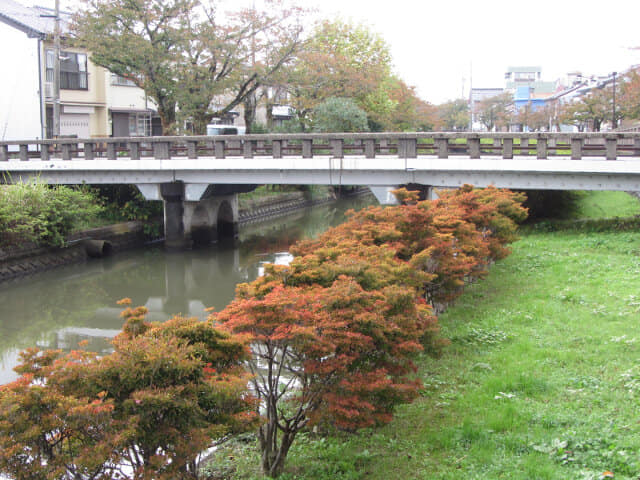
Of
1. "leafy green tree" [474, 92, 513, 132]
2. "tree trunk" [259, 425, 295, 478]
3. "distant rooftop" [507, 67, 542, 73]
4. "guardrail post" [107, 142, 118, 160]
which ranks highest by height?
"distant rooftop" [507, 67, 542, 73]

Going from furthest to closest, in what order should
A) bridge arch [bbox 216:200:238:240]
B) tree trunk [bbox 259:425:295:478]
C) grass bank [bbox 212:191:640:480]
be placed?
bridge arch [bbox 216:200:238:240] → tree trunk [bbox 259:425:295:478] → grass bank [bbox 212:191:640:480]

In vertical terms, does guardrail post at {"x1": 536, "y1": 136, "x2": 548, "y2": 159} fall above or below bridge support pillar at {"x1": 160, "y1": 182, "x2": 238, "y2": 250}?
above

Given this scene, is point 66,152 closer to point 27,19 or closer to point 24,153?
point 24,153

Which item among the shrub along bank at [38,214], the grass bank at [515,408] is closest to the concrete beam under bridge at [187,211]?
the shrub along bank at [38,214]

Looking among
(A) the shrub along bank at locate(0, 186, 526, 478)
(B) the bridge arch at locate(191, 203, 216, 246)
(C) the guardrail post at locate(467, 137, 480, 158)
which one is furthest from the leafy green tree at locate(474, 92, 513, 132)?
(A) the shrub along bank at locate(0, 186, 526, 478)

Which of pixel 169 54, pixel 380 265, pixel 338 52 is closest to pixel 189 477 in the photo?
pixel 380 265

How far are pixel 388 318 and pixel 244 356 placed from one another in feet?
5.99

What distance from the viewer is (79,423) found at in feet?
14.2

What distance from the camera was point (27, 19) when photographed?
34219 millimetres

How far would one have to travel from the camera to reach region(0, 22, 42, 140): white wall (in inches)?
1314

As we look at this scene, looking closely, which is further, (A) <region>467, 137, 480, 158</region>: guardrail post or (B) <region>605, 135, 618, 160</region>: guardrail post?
(A) <region>467, 137, 480, 158</region>: guardrail post

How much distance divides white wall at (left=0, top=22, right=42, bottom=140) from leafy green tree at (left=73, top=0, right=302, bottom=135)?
510 cm

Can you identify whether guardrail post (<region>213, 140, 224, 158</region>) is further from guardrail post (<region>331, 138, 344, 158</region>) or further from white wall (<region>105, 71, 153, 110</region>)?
white wall (<region>105, 71, 153, 110</region>)

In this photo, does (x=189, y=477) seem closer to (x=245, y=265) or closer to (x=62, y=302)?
(x=62, y=302)
